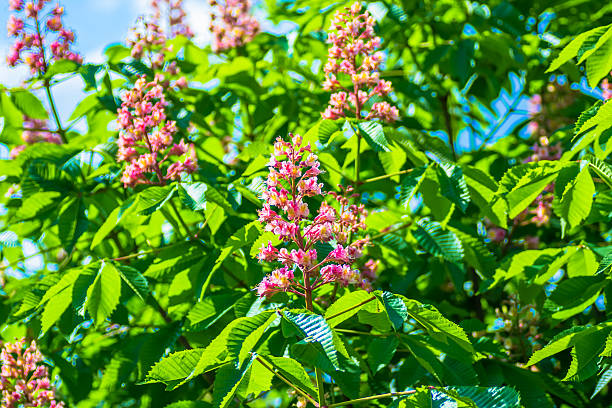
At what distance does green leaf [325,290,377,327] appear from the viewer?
6.28 ft

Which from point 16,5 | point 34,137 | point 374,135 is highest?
point 16,5

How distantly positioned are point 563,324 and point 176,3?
326 cm

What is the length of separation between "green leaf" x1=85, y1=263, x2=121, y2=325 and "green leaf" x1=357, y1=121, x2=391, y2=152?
114 cm

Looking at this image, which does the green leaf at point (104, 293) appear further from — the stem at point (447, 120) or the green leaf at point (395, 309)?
the stem at point (447, 120)

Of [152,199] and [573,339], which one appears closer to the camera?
[573,339]

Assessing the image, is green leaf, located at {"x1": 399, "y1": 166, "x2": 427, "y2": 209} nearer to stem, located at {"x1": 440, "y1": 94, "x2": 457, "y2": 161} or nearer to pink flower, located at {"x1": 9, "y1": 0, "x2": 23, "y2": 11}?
Result: stem, located at {"x1": 440, "y1": 94, "x2": 457, "y2": 161}

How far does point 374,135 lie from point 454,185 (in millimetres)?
386

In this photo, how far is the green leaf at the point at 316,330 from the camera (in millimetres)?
1697

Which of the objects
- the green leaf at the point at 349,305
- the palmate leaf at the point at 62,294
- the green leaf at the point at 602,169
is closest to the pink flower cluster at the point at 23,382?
the palmate leaf at the point at 62,294

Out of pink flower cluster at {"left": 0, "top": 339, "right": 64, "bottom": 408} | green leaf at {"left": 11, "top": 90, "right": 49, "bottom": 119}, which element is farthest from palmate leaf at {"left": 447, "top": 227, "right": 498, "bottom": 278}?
green leaf at {"left": 11, "top": 90, "right": 49, "bottom": 119}

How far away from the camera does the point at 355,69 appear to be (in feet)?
9.96

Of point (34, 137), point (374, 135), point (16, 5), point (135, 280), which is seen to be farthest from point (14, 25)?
point (374, 135)

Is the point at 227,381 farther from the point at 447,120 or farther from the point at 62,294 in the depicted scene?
the point at 447,120

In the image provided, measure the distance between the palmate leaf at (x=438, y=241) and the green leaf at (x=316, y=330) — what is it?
109cm
